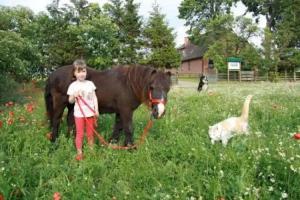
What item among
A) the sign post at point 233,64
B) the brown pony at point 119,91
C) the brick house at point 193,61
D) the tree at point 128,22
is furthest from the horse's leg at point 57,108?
the brick house at point 193,61

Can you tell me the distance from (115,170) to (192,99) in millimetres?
7938

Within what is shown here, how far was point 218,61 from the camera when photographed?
145ft

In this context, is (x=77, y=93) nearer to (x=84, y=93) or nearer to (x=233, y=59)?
(x=84, y=93)

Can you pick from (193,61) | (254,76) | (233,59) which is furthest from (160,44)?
(193,61)

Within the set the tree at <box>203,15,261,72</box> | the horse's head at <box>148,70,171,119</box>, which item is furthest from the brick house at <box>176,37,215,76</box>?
the horse's head at <box>148,70,171,119</box>

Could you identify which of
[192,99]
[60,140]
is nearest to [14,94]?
[192,99]

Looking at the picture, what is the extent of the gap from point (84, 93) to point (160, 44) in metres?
36.4

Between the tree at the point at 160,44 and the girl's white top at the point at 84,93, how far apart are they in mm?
34398

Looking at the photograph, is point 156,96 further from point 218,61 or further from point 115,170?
point 218,61

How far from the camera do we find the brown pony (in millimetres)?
5152

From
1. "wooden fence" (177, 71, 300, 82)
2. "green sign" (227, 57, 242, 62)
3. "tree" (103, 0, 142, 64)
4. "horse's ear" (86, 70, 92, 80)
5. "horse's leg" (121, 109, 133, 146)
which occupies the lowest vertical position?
"wooden fence" (177, 71, 300, 82)

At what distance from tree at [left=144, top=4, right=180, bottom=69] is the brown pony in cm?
3367

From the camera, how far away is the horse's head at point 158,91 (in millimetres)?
4867

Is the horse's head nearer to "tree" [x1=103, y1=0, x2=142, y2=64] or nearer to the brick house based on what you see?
"tree" [x1=103, y1=0, x2=142, y2=64]
